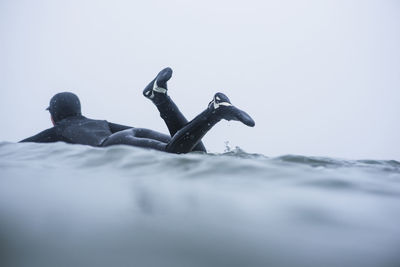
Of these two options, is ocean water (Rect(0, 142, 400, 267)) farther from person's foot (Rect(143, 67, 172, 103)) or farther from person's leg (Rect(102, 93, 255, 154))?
person's foot (Rect(143, 67, 172, 103))

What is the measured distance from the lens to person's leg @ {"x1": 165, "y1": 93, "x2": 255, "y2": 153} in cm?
312

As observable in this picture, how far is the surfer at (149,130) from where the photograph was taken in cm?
315

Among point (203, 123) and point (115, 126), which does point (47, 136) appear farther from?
point (203, 123)

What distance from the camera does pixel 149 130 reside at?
150 inches

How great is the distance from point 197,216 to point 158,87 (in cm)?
249

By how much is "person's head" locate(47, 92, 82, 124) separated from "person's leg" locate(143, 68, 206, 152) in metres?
1.11

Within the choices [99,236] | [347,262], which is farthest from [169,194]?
[347,262]

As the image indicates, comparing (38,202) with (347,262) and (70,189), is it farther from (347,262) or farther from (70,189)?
(347,262)

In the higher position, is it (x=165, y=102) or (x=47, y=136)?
(x=165, y=102)

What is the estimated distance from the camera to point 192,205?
1460mm

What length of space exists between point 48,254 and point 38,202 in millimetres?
534

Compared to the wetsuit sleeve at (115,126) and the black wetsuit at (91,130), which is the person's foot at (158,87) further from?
the wetsuit sleeve at (115,126)

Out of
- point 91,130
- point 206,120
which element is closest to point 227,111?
point 206,120

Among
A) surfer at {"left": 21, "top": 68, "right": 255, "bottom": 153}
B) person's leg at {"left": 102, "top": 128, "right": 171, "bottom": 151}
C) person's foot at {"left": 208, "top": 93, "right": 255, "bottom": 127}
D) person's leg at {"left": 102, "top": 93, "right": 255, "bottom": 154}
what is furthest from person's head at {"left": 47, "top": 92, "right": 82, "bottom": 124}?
person's foot at {"left": 208, "top": 93, "right": 255, "bottom": 127}
